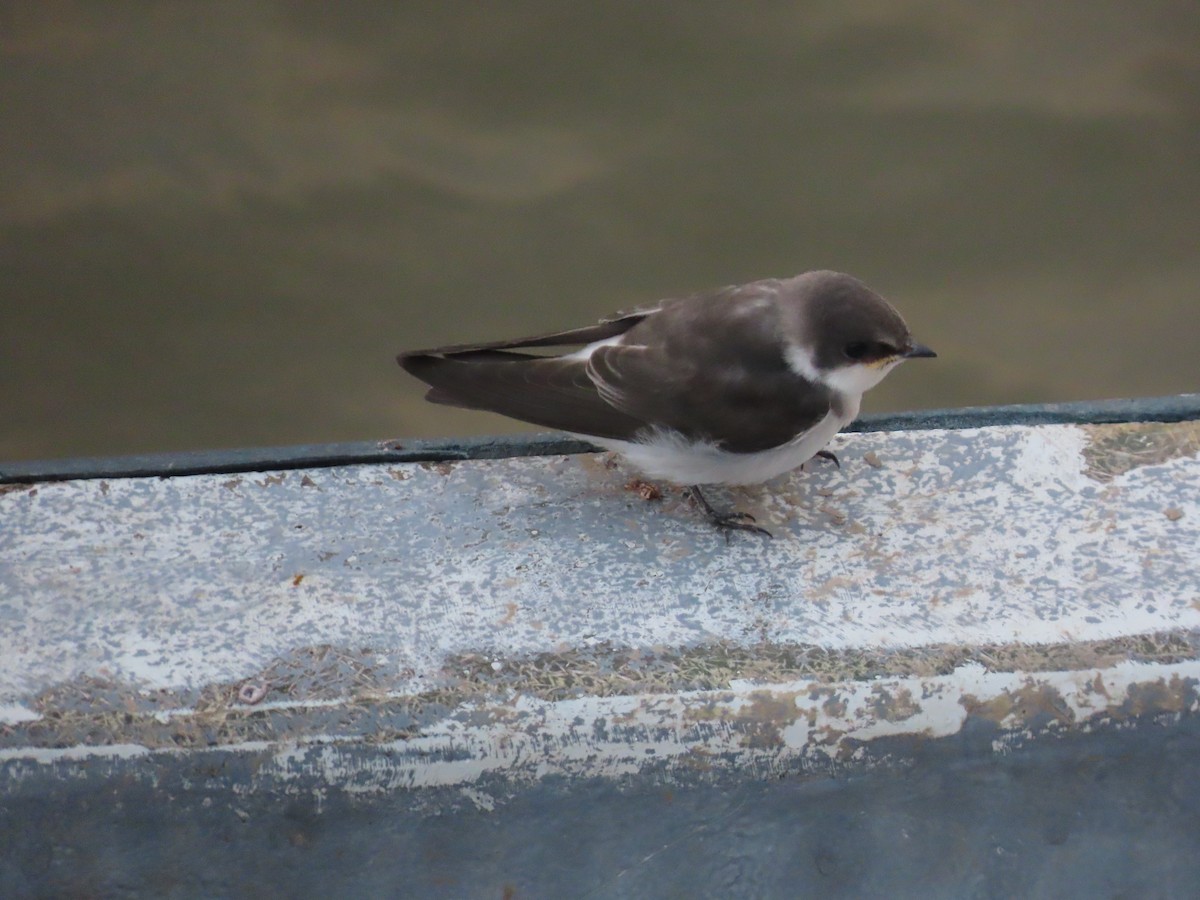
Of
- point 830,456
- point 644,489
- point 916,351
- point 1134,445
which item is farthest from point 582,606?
point 1134,445

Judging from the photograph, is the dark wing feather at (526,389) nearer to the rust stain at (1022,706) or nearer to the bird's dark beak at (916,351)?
the bird's dark beak at (916,351)

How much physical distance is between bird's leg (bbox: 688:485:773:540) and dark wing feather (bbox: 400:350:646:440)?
0.18 meters

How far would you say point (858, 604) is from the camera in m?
2.21

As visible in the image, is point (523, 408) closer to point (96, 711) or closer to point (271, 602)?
point (271, 602)

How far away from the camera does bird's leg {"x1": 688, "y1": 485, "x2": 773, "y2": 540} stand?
2424 millimetres

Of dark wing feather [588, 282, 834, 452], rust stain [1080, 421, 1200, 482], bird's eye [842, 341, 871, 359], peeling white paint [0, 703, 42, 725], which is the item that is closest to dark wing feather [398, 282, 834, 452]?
dark wing feather [588, 282, 834, 452]

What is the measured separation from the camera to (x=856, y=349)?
8.42ft

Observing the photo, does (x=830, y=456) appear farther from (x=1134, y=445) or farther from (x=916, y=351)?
(x=1134, y=445)

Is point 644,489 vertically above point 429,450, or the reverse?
point 429,450

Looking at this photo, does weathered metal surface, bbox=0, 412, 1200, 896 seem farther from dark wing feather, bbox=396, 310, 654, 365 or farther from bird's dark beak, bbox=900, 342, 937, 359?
dark wing feather, bbox=396, 310, 654, 365

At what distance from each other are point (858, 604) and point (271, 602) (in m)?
0.95

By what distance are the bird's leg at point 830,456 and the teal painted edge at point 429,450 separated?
126mm

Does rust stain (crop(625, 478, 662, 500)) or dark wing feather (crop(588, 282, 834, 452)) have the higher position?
dark wing feather (crop(588, 282, 834, 452))

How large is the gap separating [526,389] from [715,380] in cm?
35
